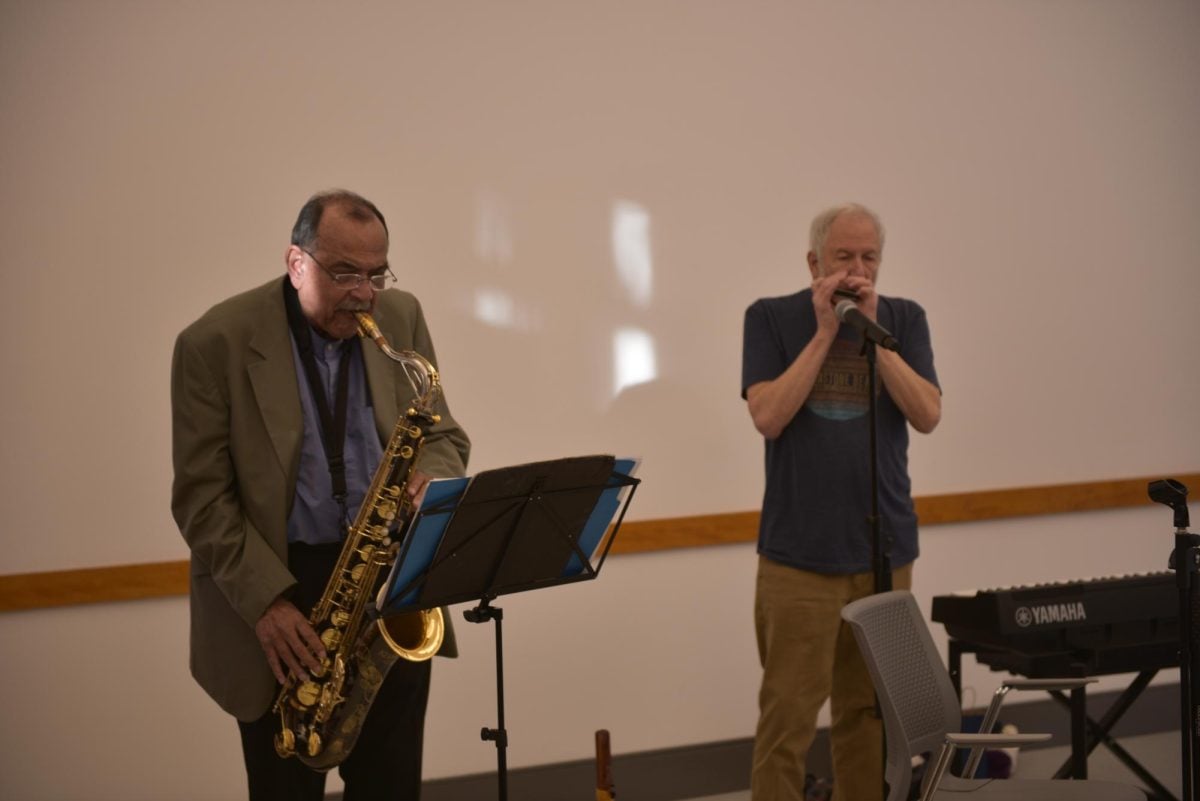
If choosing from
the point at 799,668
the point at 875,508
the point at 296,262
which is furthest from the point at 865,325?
the point at 296,262

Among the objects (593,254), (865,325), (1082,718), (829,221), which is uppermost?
(829,221)

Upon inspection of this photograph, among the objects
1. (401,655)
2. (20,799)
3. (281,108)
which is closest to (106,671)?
(20,799)

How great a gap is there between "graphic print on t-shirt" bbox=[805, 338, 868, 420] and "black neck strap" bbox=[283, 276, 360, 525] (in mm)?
1340

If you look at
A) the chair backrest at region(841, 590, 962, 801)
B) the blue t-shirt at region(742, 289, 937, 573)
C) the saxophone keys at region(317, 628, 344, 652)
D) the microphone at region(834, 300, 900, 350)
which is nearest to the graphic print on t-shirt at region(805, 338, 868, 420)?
the blue t-shirt at region(742, 289, 937, 573)

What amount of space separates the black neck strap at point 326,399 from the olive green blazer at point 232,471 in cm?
6

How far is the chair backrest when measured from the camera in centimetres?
274

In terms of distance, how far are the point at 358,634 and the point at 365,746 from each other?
278 millimetres

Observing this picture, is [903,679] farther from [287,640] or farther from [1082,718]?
[287,640]

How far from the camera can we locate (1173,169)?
5.09 metres

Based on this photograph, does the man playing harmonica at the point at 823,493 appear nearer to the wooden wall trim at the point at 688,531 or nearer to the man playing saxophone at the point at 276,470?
the wooden wall trim at the point at 688,531

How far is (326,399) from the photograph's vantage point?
2.70 metres

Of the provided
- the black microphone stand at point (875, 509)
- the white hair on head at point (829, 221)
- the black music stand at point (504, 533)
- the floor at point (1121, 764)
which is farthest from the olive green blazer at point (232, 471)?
the floor at point (1121, 764)

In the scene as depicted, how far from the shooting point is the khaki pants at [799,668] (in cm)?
328

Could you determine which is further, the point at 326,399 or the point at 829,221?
the point at 829,221
